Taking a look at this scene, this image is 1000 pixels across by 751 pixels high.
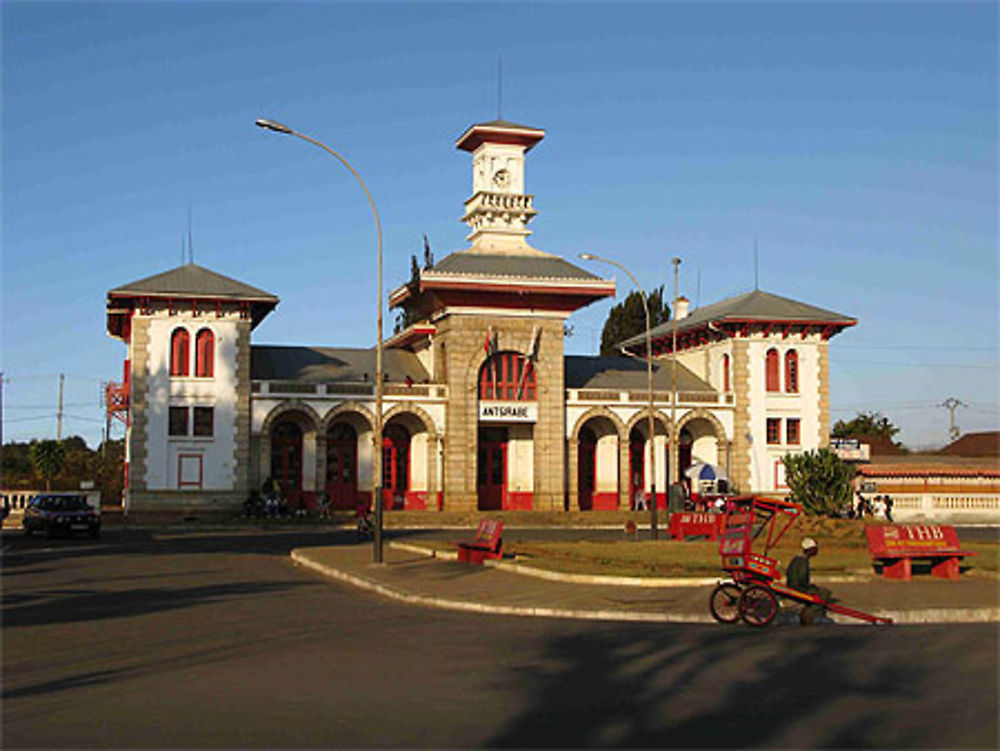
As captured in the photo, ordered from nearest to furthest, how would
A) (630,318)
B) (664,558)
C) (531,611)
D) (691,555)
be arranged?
(531,611)
(664,558)
(691,555)
(630,318)

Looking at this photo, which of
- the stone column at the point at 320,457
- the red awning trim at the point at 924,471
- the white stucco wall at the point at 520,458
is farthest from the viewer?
the red awning trim at the point at 924,471

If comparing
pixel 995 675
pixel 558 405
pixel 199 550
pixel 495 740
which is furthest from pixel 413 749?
pixel 558 405

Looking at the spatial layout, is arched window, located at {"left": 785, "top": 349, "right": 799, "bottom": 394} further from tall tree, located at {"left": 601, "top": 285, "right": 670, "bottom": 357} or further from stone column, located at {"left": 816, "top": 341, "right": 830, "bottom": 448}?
tall tree, located at {"left": 601, "top": 285, "right": 670, "bottom": 357}

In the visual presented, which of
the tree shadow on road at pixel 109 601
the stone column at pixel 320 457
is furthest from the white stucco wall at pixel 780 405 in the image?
the tree shadow on road at pixel 109 601

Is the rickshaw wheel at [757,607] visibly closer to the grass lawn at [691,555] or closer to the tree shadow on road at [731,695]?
the tree shadow on road at [731,695]

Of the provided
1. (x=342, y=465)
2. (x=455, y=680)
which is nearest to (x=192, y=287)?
(x=342, y=465)

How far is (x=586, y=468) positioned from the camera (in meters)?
60.6

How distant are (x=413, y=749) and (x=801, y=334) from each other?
56.7 metres

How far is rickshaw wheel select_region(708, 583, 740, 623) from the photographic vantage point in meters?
17.3

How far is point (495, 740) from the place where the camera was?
9469 millimetres

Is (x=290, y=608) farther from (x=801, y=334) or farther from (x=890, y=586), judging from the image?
(x=801, y=334)

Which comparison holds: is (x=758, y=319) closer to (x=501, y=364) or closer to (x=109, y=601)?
(x=501, y=364)

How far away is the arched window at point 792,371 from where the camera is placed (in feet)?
205

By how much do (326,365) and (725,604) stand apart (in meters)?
44.2
